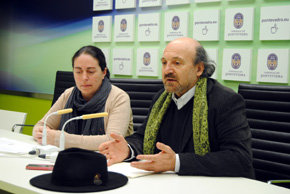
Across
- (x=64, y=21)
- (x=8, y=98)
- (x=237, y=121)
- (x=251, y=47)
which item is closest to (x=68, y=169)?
(x=237, y=121)

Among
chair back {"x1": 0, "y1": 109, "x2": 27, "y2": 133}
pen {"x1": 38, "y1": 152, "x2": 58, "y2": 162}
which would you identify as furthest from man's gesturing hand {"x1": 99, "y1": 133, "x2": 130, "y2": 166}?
chair back {"x1": 0, "y1": 109, "x2": 27, "y2": 133}

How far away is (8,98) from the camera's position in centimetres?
514

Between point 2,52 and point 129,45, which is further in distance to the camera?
point 2,52

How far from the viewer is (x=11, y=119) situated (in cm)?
325

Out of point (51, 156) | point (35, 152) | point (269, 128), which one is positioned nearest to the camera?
point (51, 156)

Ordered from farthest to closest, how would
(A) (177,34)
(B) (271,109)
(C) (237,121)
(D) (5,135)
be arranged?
(A) (177,34) → (D) (5,135) → (B) (271,109) → (C) (237,121)

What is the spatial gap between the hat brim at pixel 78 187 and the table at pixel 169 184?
2cm

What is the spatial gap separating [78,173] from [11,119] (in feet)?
6.82

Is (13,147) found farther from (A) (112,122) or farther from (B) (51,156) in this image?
(A) (112,122)

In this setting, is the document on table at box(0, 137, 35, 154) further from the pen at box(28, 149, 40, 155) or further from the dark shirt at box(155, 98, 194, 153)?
the dark shirt at box(155, 98, 194, 153)

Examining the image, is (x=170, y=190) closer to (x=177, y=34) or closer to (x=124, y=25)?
(x=177, y=34)

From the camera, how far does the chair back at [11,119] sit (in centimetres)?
316

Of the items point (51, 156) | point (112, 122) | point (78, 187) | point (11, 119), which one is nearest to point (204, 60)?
point (112, 122)

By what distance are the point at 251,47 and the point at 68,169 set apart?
2029 millimetres
